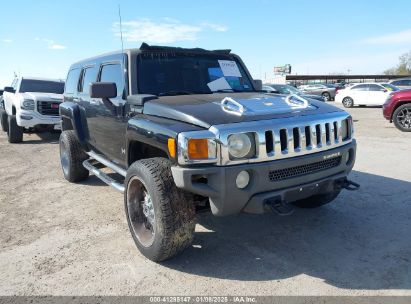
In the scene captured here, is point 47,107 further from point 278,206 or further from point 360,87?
point 360,87

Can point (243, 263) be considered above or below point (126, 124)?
below

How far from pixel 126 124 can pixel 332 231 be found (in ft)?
8.02

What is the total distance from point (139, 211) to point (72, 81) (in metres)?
3.50

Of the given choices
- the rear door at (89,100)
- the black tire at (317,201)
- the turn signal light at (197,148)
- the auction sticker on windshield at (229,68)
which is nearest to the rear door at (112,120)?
the rear door at (89,100)

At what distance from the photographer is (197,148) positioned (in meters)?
2.87

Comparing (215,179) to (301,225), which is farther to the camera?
(301,225)

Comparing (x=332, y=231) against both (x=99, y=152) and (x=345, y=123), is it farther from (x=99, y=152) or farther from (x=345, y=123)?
(x=99, y=152)

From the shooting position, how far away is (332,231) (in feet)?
12.9

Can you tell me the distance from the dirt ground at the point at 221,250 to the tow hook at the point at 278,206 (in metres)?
0.55

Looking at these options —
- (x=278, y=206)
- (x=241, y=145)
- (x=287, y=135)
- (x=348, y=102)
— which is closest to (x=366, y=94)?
(x=348, y=102)

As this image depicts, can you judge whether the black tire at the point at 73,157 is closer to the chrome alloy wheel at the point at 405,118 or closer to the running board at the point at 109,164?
the running board at the point at 109,164

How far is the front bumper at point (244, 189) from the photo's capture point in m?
2.85

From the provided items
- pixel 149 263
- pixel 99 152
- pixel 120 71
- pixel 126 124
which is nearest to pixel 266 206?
pixel 149 263

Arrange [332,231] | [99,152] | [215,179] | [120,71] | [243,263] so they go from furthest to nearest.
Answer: [99,152] → [120,71] → [332,231] → [243,263] → [215,179]
